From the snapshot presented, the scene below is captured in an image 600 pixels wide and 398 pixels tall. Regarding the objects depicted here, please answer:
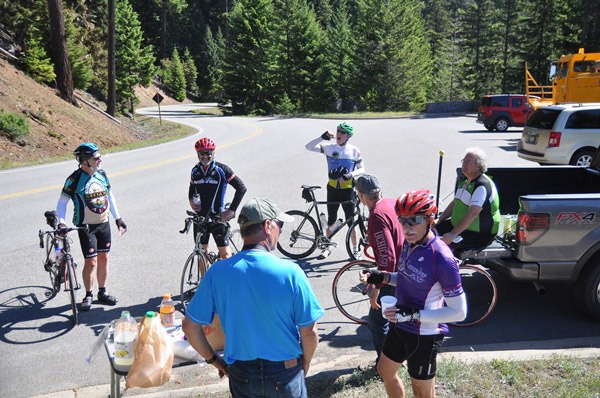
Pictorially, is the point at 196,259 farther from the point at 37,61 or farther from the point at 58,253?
the point at 37,61

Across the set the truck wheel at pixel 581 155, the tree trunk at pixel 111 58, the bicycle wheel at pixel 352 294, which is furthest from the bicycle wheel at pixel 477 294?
the tree trunk at pixel 111 58

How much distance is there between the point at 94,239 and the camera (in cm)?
645

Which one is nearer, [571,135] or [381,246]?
[381,246]

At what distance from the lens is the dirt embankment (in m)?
20.5

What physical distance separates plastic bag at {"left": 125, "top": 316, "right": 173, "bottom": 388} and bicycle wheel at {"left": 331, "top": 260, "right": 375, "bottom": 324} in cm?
273

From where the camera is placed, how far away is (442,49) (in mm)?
82312

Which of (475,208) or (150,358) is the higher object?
(475,208)

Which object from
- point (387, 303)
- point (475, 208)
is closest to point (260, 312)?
point (387, 303)

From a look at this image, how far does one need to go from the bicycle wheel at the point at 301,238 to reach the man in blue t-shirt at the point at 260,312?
5.26m

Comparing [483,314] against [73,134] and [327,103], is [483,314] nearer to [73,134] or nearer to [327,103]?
[73,134]

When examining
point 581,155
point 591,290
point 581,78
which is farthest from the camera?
point 581,78

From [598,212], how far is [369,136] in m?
21.5

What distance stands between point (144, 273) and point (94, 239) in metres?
1.40

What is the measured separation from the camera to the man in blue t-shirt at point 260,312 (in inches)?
114
